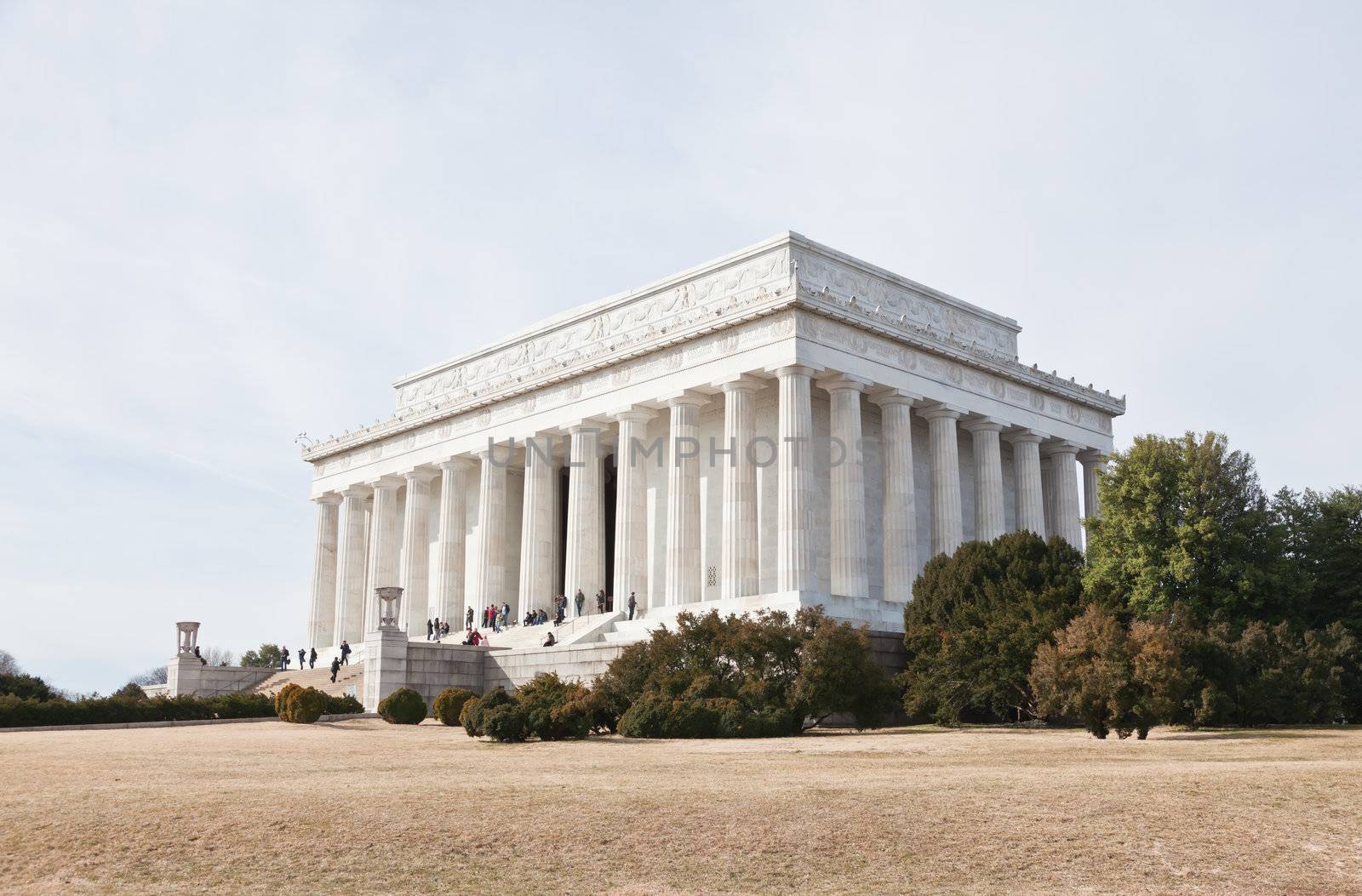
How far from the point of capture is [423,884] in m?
14.0

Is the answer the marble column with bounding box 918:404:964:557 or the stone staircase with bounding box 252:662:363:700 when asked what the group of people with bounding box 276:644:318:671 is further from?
the marble column with bounding box 918:404:964:557

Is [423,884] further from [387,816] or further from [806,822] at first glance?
[806,822]

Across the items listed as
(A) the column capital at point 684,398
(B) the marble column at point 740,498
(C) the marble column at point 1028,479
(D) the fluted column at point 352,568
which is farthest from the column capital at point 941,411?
(D) the fluted column at point 352,568

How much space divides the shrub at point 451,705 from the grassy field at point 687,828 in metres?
16.1

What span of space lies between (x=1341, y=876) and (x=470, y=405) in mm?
55100

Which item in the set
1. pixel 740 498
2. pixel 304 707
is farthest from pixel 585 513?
pixel 304 707

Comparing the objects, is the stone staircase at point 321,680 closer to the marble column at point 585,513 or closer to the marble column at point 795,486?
the marble column at point 585,513

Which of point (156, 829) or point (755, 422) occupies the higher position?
point (755, 422)

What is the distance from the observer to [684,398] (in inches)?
2223

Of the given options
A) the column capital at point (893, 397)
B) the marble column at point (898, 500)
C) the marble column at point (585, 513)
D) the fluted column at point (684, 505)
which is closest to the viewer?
the fluted column at point (684, 505)

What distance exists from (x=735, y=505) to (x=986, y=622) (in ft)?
49.8

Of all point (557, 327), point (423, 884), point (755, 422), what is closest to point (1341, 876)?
point (423, 884)

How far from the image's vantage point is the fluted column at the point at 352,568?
243 ft

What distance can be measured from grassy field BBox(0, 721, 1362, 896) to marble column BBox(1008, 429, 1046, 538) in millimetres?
38777
